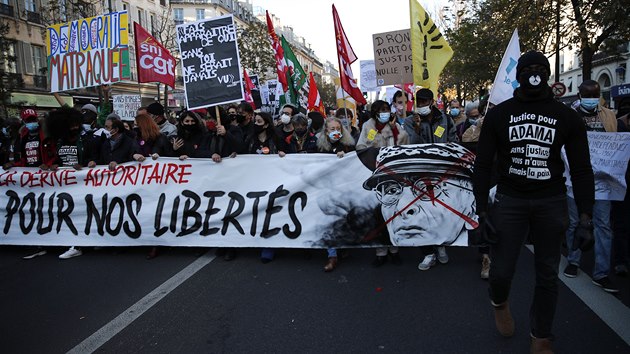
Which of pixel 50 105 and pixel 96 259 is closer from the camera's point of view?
pixel 96 259

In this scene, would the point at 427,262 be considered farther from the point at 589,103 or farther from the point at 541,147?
the point at 541,147

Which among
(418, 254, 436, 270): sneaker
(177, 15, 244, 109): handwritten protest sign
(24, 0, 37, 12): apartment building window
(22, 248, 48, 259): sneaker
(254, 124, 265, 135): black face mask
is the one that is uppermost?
(24, 0, 37, 12): apartment building window

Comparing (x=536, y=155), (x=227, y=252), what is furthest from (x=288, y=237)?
Answer: (x=536, y=155)

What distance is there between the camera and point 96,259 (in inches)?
229

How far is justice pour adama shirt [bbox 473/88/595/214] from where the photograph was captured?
2908 millimetres

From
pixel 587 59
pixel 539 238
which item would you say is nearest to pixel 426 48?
pixel 539 238

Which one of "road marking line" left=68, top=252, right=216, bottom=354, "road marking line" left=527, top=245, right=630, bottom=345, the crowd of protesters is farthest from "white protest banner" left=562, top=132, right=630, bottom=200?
"road marking line" left=68, top=252, right=216, bottom=354

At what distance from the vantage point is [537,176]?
295 cm

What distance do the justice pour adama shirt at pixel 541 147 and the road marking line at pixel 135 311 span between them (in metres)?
3.05

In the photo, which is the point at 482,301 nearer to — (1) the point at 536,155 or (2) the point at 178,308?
(1) the point at 536,155

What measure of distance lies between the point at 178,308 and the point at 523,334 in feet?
8.97

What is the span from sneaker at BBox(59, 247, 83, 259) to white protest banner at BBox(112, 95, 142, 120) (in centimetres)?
796

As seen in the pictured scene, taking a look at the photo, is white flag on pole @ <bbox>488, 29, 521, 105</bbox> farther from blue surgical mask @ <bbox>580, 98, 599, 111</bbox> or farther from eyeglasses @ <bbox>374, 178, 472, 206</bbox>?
eyeglasses @ <bbox>374, 178, 472, 206</bbox>

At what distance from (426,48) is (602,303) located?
3.92m
